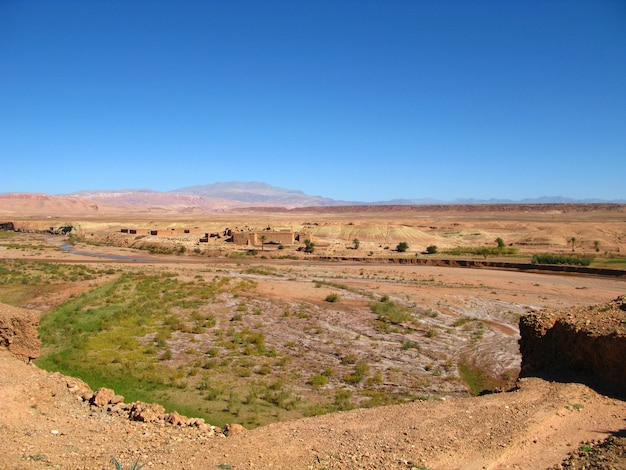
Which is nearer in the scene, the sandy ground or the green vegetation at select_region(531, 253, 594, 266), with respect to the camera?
the sandy ground

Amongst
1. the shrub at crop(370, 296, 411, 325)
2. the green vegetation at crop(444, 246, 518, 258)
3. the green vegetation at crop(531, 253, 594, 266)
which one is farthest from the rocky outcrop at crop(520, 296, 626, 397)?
the green vegetation at crop(444, 246, 518, 258)

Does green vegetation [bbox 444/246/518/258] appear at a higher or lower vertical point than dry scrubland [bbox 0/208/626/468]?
higher

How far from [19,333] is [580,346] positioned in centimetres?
1341

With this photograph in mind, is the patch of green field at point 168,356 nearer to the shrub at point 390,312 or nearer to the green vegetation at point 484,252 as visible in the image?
the shrub at point 390,312

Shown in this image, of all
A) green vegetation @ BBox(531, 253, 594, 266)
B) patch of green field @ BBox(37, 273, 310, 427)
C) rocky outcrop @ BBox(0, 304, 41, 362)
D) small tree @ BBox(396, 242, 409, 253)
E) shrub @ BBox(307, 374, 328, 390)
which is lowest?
shrub @ BBox(307, 374, 328, 390)

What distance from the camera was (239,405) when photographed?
14117 millimetres

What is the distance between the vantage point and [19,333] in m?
11.9

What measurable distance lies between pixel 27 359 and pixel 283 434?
752 centimetres

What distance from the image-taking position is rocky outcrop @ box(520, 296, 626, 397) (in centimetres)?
985

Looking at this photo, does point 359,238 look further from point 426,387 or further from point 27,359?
point 27,359

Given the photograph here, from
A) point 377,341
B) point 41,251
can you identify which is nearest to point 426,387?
point 377,341

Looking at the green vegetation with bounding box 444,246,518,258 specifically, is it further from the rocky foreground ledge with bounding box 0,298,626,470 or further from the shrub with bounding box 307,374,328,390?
the rocky foreground ledge with bounding box 0,298,626,470

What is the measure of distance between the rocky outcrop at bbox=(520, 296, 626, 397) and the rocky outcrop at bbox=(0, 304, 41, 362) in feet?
40.9

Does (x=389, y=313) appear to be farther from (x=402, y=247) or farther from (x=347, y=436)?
(x=402, y=247)
